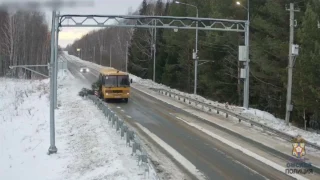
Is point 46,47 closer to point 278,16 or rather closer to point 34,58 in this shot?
point 34,58

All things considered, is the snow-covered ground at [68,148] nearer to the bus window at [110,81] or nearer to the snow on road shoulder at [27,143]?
the snow on road shoulder at [27,143]

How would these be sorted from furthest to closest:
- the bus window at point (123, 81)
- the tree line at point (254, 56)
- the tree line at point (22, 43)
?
the tree line at point (22, 43)
the bus window at point (123, 81)
the tree line at point (254, 56)

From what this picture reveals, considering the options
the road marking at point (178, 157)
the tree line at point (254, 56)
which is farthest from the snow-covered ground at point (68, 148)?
the tree line at point (254, 56)

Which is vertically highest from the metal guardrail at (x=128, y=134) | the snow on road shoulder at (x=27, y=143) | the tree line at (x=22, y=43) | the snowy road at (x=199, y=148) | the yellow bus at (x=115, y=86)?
the tree line at (x=22, y=43)

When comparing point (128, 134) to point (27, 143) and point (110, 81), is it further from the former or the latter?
point (110, 81)

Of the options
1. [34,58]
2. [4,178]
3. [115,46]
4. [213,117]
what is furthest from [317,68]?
[115,46]

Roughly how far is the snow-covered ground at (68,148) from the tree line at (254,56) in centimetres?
1178

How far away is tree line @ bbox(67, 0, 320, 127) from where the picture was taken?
23.2m

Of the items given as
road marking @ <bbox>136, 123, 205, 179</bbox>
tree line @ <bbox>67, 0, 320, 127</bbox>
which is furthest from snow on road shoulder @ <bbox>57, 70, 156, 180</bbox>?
tree line @ <bbox>67, 0, 320, 127</bbox>

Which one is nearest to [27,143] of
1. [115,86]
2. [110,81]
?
[115,86]

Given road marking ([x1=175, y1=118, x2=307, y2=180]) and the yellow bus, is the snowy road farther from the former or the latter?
the yellow bus

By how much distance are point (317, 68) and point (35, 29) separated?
201ft

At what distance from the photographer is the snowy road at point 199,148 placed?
12.2 m

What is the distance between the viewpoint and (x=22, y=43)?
240 feet
